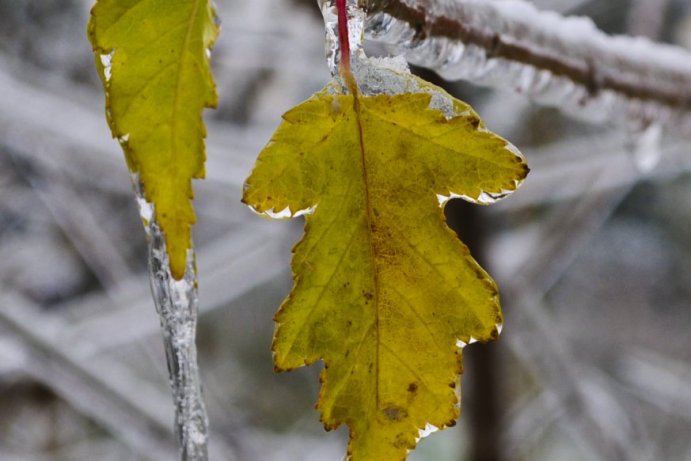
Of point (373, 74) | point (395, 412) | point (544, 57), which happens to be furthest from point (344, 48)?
point (544, 57)

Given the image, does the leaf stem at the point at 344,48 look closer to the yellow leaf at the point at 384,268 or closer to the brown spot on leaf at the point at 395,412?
the yellow leaf at the point at 384,268

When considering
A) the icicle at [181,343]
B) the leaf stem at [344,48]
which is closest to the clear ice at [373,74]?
the leaf stem at [344,48]

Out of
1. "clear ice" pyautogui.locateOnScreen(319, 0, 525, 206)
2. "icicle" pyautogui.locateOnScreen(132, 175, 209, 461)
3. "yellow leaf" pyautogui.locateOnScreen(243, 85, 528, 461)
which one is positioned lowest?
"icicle" pyautogui.locateOnScreen(132, 175, 209, 461)

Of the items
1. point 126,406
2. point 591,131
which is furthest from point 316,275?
point 591,131

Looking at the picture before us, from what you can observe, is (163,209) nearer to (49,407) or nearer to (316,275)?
(316,275)

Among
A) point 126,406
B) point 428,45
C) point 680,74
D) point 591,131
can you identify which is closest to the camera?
point 428,45

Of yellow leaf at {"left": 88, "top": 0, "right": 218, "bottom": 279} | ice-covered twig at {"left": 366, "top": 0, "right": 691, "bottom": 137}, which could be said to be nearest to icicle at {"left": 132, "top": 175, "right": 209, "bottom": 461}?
yellow leaf at {"left": 88, "top": 0, "right": 218, "bottom": 279}

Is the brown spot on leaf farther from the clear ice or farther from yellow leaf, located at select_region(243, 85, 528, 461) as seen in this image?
the clear ice
